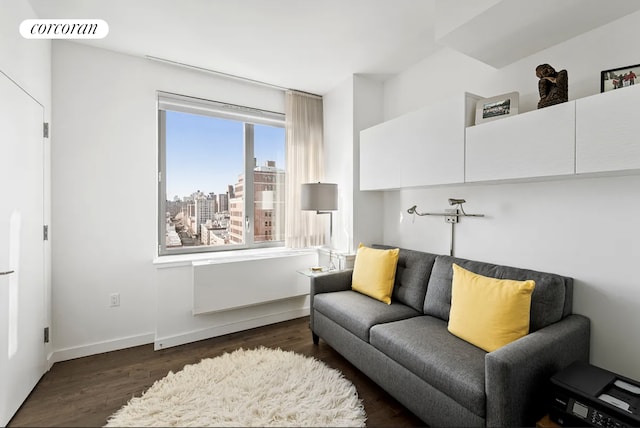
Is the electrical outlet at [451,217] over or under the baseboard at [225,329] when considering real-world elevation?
over

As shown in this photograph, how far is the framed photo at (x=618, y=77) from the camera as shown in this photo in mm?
1507

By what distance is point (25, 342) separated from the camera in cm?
188

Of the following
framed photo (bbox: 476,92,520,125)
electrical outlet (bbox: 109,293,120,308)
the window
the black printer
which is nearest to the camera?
the black printer

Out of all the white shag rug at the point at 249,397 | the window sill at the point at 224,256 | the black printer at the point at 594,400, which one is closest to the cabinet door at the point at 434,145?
the black printer at the point at 594,400

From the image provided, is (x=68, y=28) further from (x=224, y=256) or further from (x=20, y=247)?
(x=224, y=256)

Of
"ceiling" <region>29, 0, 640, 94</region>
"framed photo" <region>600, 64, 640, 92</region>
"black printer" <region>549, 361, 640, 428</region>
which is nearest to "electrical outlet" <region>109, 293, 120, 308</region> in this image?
"ceiling" <region>29, 0, 640, 94</region>

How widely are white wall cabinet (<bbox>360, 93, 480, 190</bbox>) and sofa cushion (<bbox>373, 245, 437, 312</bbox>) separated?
0.62 meters

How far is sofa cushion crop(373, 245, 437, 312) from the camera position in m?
2.35

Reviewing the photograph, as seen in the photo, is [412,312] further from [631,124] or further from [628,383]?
[631,124]

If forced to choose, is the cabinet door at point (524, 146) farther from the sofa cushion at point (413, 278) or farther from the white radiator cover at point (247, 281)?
the white radiator cover at point (247, 281)

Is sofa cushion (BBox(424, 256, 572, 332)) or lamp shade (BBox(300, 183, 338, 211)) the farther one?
lamp shade (BBox(300, 183, 338, 211))

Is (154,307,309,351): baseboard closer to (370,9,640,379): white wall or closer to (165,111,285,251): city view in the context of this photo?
(165,111,285,251): city view

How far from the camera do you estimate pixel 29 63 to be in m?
1.94

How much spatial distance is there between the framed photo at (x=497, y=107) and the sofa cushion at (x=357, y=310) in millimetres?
1446
